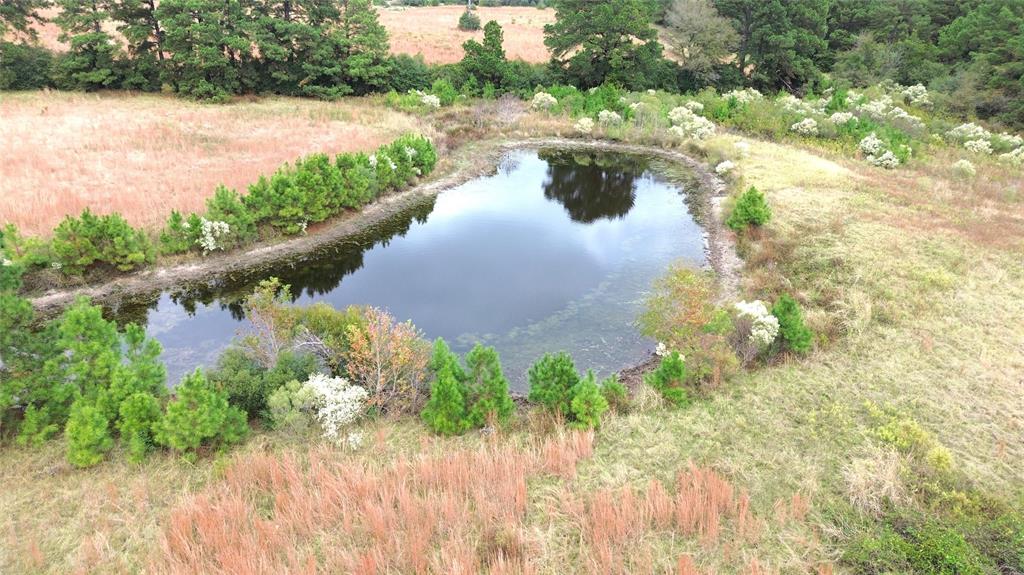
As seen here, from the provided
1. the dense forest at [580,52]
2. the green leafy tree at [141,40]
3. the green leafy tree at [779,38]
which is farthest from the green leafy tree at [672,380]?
the green leafy tree at [779,38]

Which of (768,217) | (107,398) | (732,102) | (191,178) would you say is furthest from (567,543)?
(732,102)

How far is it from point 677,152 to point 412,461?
1022 inches

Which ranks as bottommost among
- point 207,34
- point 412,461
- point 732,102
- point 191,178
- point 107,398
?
point 412,461

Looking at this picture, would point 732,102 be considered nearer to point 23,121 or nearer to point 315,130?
point 315,130

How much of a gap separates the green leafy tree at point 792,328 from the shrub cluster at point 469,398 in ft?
19.4

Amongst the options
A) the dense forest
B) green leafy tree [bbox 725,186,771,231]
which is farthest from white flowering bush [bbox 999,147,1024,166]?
green leafy tree [bbox 725,186,771,231]

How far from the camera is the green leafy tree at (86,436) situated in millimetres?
8070

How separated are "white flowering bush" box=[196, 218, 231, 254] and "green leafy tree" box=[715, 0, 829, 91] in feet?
129

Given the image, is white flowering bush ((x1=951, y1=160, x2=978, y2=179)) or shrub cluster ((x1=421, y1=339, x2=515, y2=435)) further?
white flowering bush ((x1=951, y1=160, x2=978, y2=179))

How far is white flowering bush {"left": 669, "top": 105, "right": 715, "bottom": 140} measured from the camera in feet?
99.6

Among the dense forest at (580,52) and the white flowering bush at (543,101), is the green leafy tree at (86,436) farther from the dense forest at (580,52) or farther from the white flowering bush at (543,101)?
the white flowering bush at (543,101)

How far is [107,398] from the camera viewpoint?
840cm

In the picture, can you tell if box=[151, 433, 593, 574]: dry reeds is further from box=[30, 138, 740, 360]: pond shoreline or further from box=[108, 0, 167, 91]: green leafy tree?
box=[108, 0, 167, 91]: green leafy tree

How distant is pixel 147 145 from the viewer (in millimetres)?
23609
